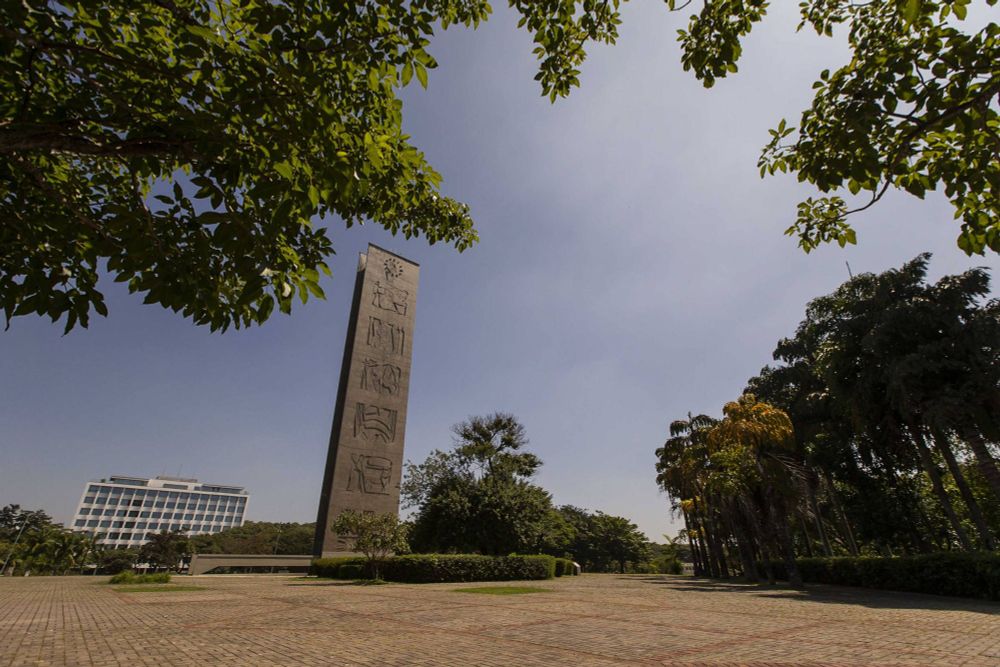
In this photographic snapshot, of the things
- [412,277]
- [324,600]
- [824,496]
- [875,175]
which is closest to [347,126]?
[875,175]

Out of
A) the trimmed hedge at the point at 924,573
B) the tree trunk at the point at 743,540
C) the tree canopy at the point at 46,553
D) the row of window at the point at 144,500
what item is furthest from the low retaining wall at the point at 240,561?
the row of window at the point at 144,500

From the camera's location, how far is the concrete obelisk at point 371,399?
3067 centimetres

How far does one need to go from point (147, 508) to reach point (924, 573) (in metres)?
199

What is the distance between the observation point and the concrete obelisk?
3067 centimetres

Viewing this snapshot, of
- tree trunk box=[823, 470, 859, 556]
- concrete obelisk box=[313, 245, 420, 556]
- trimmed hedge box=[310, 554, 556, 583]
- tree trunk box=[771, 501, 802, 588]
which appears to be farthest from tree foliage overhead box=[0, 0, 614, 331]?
tree trunk box=[823, 470, 859, 556]

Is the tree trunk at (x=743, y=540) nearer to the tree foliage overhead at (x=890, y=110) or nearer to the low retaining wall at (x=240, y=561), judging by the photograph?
→ the tree foliage overhead at (x=890, y=110)

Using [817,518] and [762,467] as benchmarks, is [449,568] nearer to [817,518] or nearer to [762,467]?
[762,467]

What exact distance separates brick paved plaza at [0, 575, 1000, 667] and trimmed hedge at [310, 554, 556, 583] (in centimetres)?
1081

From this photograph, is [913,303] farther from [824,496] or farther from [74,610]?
[74,610]

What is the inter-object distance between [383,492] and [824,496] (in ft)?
108

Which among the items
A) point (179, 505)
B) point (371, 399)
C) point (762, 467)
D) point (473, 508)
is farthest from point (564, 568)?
point (179, 505)

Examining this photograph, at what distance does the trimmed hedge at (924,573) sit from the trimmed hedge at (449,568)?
14103 mm

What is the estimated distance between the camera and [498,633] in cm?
789

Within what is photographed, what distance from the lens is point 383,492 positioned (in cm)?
3200
